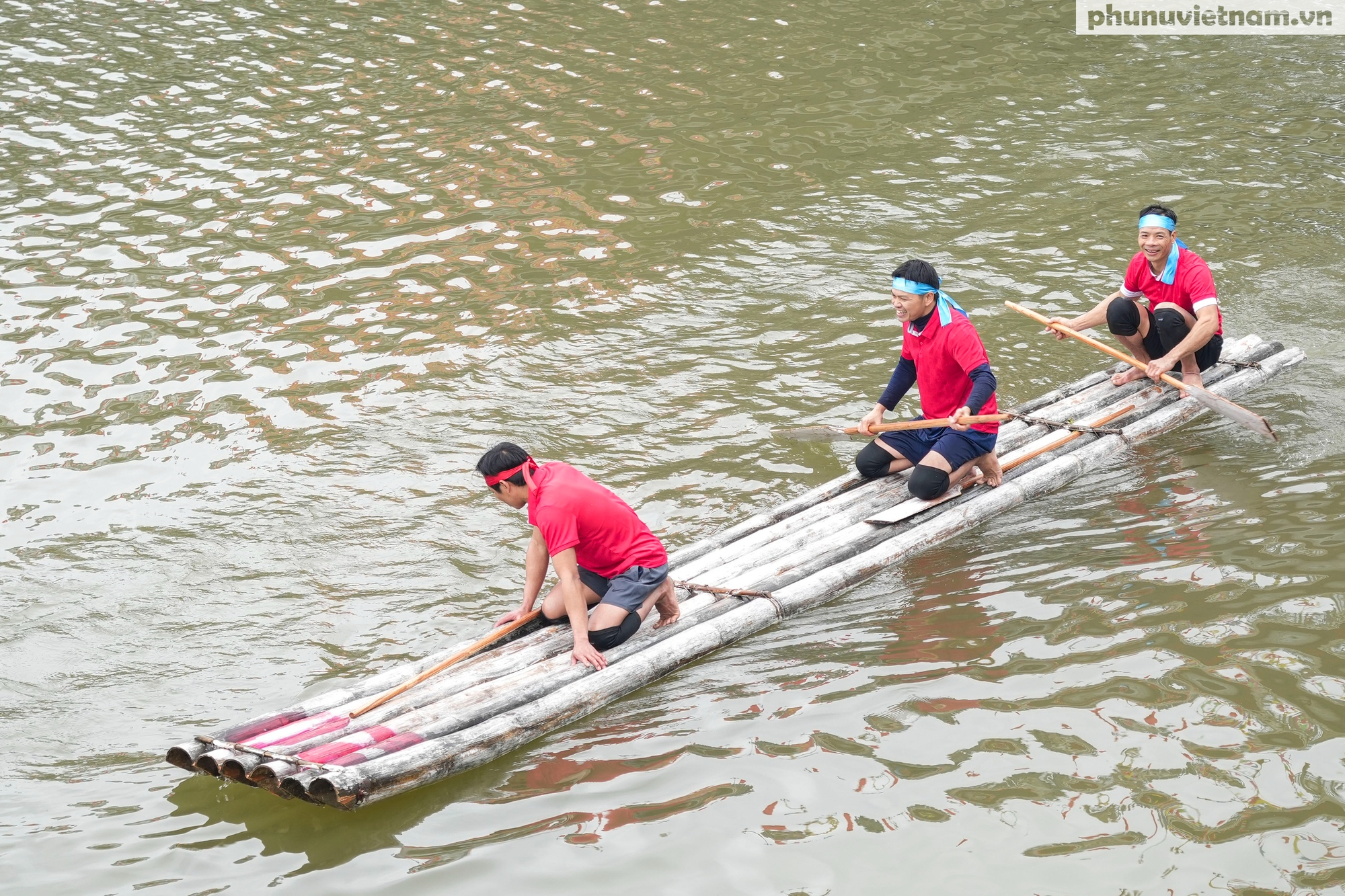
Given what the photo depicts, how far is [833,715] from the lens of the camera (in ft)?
20.7

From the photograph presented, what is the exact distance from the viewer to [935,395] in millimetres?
8688

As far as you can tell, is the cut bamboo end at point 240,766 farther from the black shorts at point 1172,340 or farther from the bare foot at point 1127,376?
the black shorts at point 1172,340

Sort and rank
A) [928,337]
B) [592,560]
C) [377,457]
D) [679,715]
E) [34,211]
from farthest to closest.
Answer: [34,211], [377,457], [928,337], [592,560], [679,715]

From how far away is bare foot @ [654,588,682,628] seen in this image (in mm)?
7254

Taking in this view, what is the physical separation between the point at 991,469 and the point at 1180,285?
8.87 ft

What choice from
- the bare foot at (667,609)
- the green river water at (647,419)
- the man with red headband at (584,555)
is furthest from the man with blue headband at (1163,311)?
the man with red headband at (584,555)

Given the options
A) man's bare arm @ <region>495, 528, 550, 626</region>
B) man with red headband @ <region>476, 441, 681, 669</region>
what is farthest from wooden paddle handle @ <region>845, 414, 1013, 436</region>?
man's bare arm @ <region>495, 528, 550, 626</region>

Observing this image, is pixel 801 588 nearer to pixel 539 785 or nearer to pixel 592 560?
pixel 592 560

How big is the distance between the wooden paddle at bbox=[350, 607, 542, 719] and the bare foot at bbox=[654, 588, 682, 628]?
2.38 feet

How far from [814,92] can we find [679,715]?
1269 cm

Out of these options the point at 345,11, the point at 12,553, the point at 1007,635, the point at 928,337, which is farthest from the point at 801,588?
the point at 345,11

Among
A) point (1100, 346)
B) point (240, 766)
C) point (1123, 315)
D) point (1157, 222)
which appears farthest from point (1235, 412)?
point (240, 766)

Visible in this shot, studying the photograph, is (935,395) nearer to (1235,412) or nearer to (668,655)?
(1235,412)

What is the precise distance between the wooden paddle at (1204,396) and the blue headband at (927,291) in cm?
192
